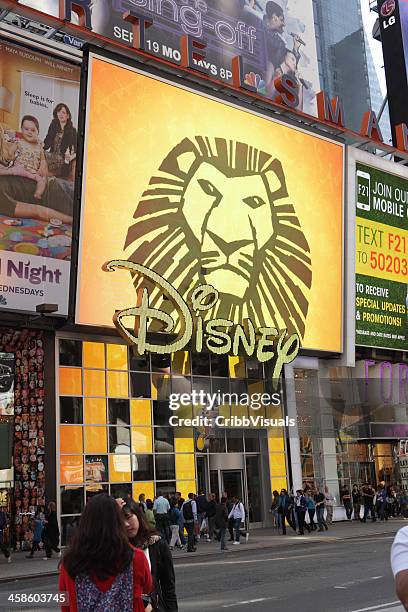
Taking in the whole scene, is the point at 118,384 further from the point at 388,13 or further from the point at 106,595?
the point at 388,13

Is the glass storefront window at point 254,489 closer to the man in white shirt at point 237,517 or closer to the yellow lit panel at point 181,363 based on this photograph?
the yellow lit panel at point 181,363

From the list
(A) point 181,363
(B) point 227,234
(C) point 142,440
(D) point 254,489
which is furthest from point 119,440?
(B) point 227,234

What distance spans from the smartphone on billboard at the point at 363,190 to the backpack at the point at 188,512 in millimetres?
19102

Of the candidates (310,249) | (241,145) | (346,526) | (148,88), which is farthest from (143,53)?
(346,526)

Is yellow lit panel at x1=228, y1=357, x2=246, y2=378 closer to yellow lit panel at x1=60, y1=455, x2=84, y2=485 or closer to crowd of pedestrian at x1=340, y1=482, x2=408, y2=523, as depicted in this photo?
crowd of pedestrian at x1=340, y1=482, x2=408, y2=523

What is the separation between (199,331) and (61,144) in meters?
8.87

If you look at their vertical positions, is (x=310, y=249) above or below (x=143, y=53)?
below

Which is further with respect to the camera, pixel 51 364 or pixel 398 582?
pixel 51 364

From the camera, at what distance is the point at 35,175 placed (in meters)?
28.3

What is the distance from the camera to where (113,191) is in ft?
99.9

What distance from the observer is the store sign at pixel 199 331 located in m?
30.2

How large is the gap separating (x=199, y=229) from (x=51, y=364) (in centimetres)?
820

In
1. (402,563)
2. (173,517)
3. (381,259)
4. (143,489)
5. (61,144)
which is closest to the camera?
(402,563)

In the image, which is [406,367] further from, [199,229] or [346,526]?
[199,229]
